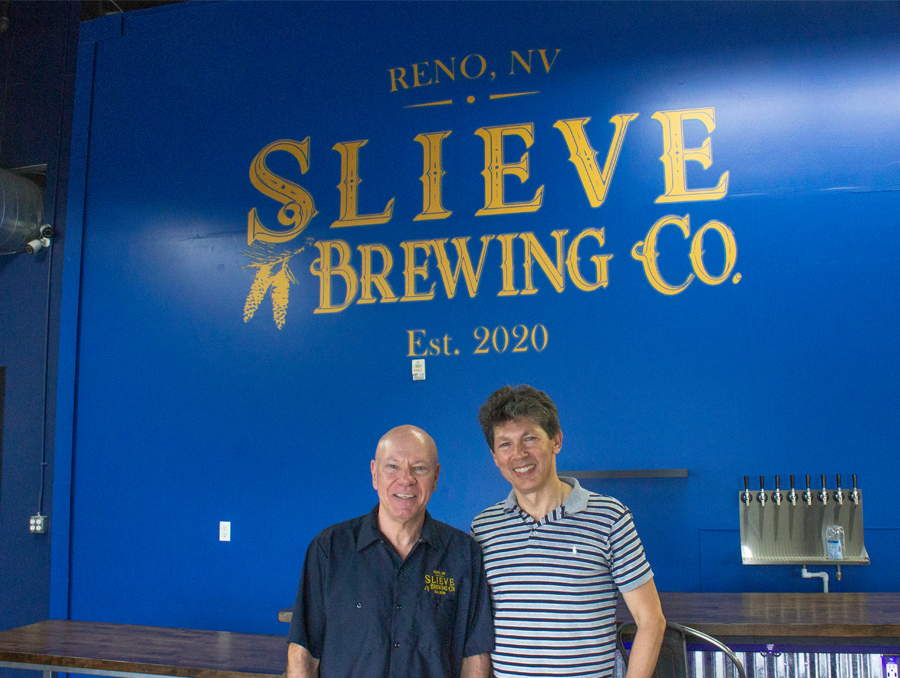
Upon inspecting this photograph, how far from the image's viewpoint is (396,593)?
181cm

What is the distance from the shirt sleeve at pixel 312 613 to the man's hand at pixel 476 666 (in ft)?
1.27

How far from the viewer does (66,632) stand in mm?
3041

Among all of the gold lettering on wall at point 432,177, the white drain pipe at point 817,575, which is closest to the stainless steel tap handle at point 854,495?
the white drain pipe at point 817,575

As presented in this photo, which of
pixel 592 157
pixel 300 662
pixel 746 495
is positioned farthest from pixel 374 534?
pixel 592 157

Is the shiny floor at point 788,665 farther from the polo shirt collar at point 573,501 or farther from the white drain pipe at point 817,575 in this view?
the polo shirt collar at point 573,501

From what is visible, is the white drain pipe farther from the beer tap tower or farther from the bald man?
the bald man

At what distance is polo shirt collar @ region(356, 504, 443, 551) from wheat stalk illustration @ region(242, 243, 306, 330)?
2096 millimetres

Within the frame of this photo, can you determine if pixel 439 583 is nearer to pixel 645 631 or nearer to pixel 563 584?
pixel 563 584

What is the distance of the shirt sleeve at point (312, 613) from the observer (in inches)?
71.9

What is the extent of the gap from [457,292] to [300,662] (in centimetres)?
214

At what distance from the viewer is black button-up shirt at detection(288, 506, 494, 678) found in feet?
5.78

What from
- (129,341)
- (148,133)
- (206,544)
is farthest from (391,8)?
(206,544)

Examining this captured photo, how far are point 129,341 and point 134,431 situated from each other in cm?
52

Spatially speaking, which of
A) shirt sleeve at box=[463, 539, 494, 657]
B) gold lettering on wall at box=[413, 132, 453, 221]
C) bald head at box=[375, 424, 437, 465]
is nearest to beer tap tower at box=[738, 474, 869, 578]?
shirt sleeve at box=[463, 539, 494, 657]
